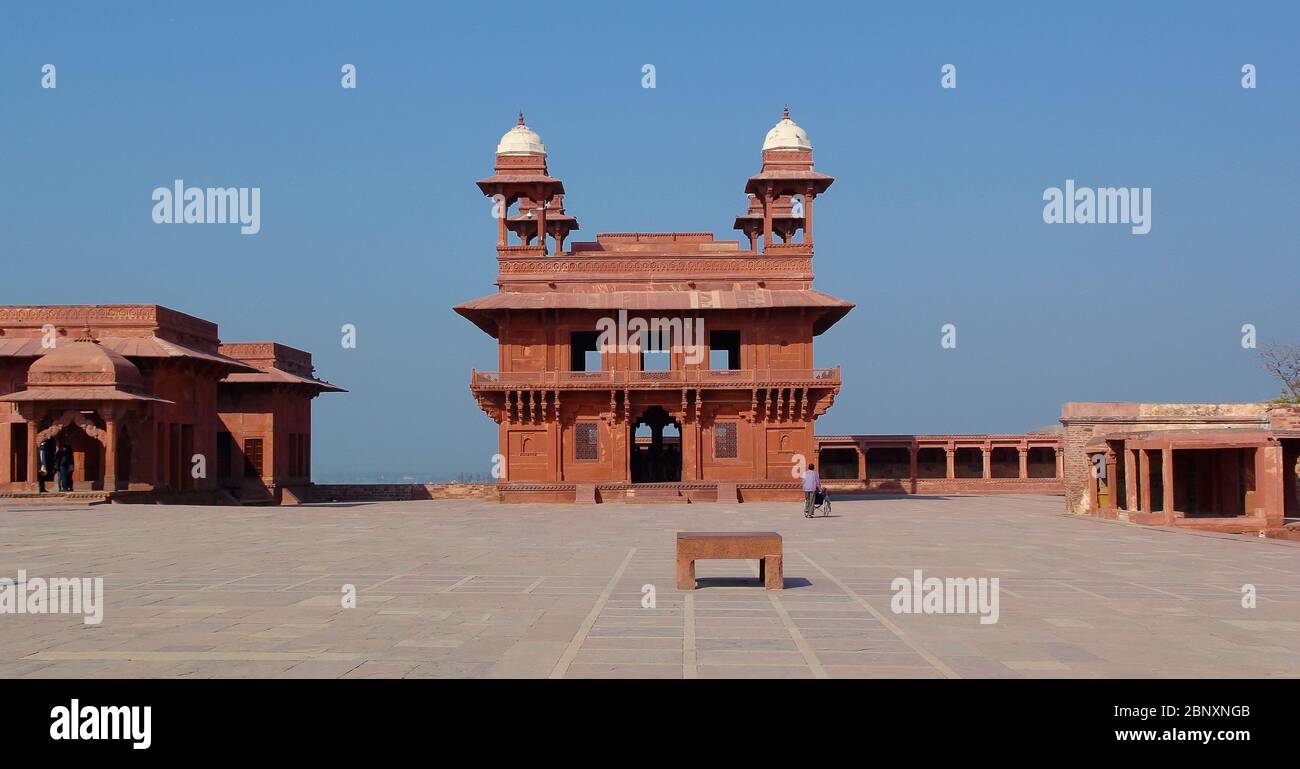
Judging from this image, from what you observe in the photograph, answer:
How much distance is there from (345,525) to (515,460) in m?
13.4

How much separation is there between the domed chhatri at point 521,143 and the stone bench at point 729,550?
30.5 metres

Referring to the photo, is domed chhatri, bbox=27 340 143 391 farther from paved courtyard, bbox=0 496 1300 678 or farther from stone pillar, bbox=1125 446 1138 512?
stone pillar, bbox=1125 446 1138 512

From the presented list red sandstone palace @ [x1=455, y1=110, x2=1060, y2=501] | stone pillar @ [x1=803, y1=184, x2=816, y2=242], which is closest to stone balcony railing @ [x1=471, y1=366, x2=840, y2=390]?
red sandstone palace @ [x1=455, y1=110, x2=1060, y2=501]

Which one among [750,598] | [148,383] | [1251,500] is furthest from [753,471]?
[750,598]

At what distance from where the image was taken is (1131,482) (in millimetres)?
24875

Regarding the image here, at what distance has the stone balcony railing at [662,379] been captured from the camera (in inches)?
1421

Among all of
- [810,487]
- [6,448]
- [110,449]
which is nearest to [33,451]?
[6,448]

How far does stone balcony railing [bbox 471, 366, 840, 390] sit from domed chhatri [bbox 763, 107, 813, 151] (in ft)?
29.0

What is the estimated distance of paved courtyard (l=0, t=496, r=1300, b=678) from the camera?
744 centimetres

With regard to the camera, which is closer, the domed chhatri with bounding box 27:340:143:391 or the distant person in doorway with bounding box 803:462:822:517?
the distant person in doorway with bounding box 803:462:822:517

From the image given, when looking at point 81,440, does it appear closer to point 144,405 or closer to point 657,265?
point 144,405

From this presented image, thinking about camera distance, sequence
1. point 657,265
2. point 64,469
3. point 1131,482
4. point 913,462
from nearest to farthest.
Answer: point 1131,482 < point 64,469 < point 657,265 < point 913,462

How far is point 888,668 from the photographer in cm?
727

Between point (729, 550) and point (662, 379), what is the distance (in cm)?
2517
